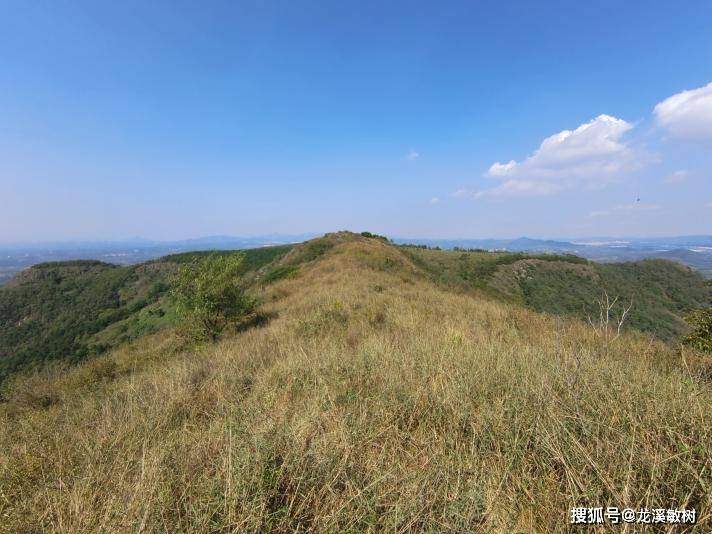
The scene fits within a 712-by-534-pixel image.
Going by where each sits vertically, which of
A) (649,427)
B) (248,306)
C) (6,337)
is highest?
(649,427)

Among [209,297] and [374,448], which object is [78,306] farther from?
[374,448]

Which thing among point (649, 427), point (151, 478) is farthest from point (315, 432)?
point (649, 427)

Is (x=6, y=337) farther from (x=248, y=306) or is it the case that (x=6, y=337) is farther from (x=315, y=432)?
(x=315, y=432)

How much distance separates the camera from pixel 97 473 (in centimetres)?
248

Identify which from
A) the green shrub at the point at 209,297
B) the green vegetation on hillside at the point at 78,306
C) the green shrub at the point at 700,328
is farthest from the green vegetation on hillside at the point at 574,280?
the green shrub at the point at 209,297

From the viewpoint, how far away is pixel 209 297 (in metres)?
11.1

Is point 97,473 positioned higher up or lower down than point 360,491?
lower down

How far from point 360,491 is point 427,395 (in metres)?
1.63

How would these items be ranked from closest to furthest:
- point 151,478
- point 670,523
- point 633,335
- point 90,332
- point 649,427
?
point 670,523, point 151,478, point 649,427, point 633,335, point 90,332

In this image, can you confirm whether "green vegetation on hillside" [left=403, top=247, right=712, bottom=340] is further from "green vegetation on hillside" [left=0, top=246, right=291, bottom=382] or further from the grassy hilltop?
the grassy hilltop

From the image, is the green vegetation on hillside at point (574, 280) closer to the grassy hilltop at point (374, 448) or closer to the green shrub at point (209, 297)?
the green shrub at point (209, 297)

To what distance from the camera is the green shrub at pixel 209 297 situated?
1101 cm

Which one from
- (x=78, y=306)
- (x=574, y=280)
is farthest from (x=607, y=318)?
(x=78, y=306)

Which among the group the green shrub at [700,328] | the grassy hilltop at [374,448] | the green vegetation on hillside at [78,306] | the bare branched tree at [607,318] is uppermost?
the bare branched tree at [607,318]
